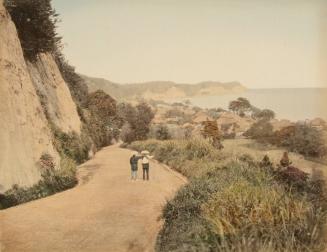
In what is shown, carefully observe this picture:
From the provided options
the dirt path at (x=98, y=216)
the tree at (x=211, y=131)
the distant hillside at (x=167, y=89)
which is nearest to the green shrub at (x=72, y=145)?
the dirt path at (x=98, y=216)

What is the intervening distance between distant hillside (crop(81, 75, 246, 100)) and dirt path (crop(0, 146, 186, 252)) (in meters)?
1.09

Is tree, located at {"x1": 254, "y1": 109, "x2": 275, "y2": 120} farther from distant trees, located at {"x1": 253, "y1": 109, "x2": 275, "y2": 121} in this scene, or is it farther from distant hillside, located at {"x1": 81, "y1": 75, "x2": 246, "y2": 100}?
distant hillside, located at {"x1": 81, "y1": 75, "x2": 246, "y2": 100}

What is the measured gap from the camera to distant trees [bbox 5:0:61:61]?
8414 millimetres

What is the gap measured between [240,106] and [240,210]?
79.4 inches

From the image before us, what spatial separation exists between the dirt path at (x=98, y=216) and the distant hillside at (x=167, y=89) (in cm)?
109

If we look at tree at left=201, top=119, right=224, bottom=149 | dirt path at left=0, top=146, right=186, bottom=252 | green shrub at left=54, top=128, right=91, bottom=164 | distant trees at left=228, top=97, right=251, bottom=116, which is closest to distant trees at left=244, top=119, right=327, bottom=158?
distant trees at left=228, top=97, right=251, bottom=116

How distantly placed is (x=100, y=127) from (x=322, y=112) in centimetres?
533

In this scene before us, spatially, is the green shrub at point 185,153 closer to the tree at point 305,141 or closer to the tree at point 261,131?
the tree at point 261,131

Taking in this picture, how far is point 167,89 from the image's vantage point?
305 inches

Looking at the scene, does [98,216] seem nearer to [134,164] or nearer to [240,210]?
[134,164]

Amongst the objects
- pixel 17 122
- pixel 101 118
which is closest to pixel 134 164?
pixel 17 122

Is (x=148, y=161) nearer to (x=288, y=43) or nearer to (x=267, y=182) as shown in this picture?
(x=267, y=182)

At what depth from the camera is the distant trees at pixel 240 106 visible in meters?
7.76

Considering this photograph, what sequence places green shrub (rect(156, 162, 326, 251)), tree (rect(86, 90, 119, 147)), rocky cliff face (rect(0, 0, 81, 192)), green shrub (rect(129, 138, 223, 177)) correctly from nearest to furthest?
A: green shrub (rect(156, 162, 326, 251)), rocky cliff face (rect(0, 0, 81, 192)), green shrub (rect(129, 138, 223, 177)), tree (rect(86, 90, 119, 147))
